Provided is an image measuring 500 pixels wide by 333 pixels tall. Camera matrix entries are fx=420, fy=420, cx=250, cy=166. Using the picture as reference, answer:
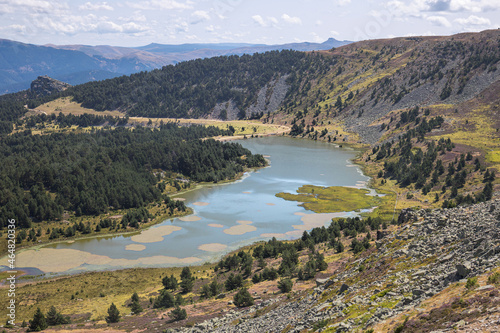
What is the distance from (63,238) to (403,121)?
510 feet

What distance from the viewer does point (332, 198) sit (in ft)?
381

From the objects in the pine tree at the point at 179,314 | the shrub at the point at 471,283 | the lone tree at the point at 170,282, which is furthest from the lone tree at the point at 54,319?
the shrub at the point at 471,283

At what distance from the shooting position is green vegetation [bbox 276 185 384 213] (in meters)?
108

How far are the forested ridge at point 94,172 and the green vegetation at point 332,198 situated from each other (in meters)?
32.1

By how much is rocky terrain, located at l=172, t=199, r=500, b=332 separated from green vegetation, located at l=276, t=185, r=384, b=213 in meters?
56.4

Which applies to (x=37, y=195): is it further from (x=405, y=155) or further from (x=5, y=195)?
(x=405, y=155)

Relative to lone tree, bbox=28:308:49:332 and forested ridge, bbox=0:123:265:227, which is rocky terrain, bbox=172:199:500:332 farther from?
forested ridge, bbox=0:123:265:227

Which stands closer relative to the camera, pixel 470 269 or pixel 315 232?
pixel 470 269

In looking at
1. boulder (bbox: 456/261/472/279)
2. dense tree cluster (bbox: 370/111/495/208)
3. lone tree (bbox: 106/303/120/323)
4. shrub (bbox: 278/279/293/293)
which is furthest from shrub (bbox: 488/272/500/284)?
dense tree cluster (bbox: 370/111/495/208)

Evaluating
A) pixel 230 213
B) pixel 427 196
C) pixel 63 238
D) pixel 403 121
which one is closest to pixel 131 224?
pixel 63 238

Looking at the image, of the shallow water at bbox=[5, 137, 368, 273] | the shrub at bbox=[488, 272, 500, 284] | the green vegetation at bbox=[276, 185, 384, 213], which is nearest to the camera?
the shrub at bbox=[488, 272, 500, 284]

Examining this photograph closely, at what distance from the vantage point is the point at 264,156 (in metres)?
178

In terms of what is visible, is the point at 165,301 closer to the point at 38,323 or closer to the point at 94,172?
the point at 38,323

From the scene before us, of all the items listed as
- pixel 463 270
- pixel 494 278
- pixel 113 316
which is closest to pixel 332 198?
pixel 113 316
